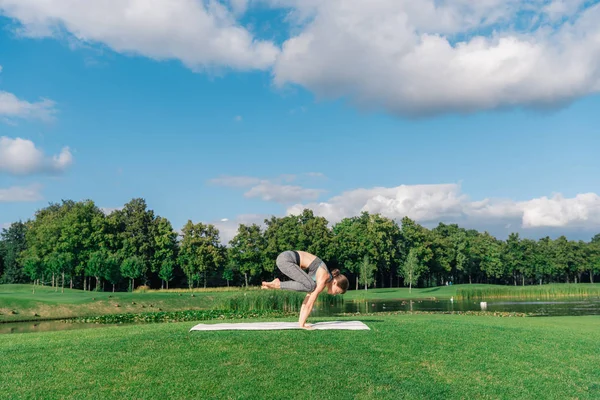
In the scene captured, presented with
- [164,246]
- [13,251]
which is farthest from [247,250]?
[13,251]

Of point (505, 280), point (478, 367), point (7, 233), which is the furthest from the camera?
point (505, 280)

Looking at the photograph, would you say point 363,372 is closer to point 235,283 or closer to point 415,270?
point 415,270

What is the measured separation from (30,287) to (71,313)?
31396 mm

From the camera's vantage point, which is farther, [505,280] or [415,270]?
[505,280]

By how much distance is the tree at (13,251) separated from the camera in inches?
3177

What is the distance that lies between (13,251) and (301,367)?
90742mm

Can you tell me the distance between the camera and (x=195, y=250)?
2574 inches

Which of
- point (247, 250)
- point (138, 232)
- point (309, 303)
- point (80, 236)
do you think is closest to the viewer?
point (309, 303)

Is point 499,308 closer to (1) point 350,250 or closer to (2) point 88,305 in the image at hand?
(2) point 88,305

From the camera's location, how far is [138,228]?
73.5 meters

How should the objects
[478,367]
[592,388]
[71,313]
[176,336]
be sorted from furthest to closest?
1. [71,313]
2. [176,336]
3. [478,367]
4. [592,388]

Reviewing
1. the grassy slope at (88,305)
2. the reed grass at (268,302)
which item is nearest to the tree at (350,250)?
the grassy slope at (88,305)

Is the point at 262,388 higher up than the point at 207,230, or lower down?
lower down

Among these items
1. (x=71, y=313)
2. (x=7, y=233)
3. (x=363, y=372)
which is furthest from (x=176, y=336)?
(x=7, y=233)
